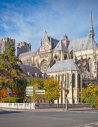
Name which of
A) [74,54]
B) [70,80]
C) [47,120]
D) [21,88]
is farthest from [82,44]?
[47,120]

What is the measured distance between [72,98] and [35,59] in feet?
92.3

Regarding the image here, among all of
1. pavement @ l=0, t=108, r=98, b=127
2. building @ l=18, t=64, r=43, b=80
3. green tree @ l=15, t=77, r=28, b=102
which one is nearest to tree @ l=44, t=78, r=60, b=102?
green tree @ l=15, t=77, r=28, b=102

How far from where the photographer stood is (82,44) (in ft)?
220

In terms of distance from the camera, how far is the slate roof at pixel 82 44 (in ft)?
212

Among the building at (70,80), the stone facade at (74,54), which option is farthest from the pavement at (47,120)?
the stone facade at (74,54)

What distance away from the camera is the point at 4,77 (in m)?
36.3

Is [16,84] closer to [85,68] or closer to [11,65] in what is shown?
[11,65]

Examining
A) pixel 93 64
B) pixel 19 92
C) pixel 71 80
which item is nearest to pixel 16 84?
pixel 19 92

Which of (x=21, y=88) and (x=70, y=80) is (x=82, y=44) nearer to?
(x=70, y=80)

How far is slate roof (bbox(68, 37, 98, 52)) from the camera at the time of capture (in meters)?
64.6

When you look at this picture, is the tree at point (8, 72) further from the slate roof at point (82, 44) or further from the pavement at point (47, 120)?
the slate roof at point (82, 44)

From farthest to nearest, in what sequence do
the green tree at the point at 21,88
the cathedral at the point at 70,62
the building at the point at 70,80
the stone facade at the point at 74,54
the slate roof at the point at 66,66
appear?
the stone facade at the point at 74,54, the slate roof at the point at 66,66, the cathedral at the point at 70,62, the building at the point at 70,80, the green tree at the point at 21,88

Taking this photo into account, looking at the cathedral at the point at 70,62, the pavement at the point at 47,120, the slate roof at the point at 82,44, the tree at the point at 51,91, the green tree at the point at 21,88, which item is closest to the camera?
the pavement at the point at 47,120

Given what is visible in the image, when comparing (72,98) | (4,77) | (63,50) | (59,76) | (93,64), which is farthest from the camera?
(63,50)
